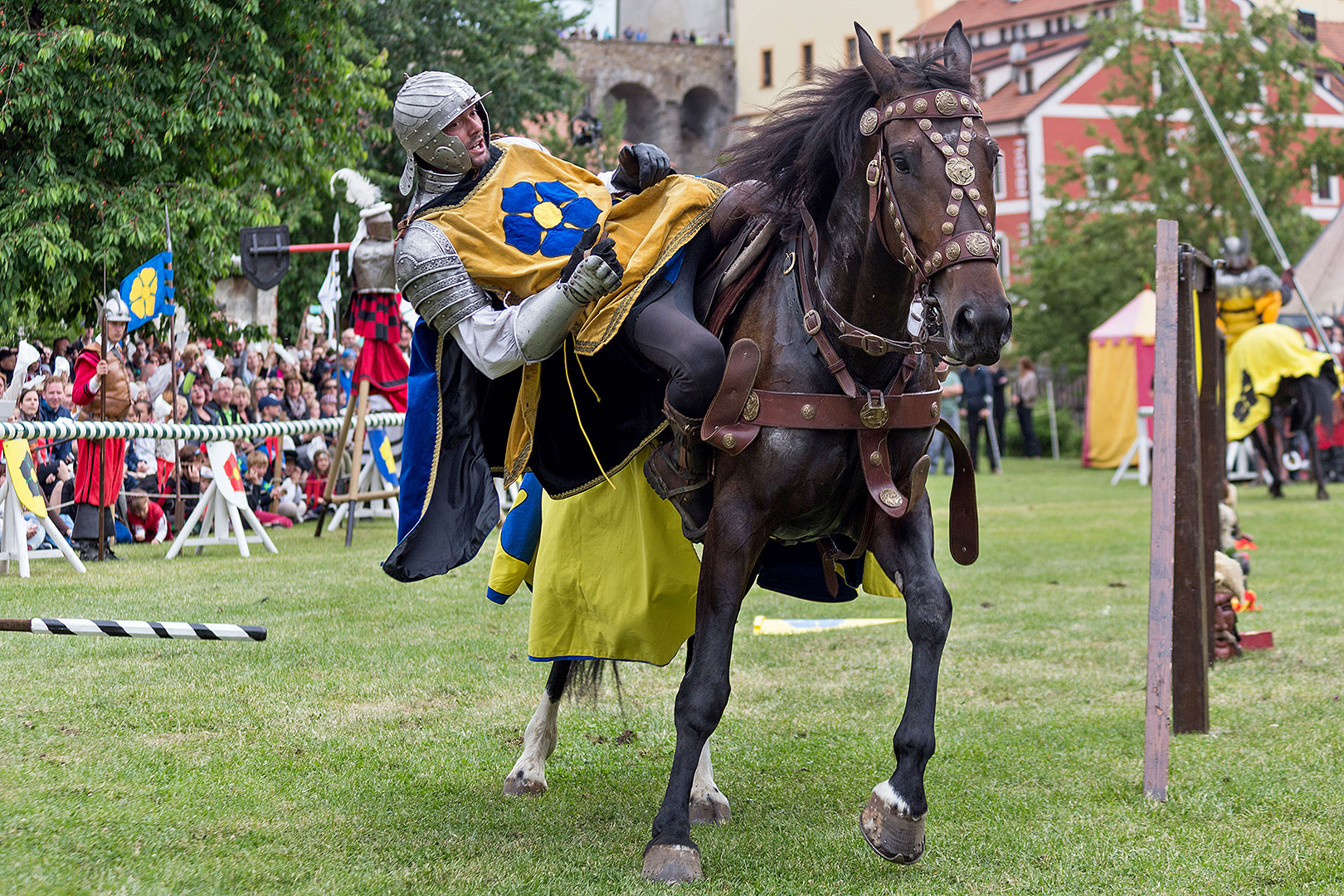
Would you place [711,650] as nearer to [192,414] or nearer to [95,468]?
[95,468]

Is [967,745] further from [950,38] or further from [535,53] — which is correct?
[535,53]

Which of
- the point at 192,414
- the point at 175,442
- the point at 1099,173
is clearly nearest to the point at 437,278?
the point at 175,442

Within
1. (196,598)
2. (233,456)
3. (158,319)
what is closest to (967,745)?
(196,598)

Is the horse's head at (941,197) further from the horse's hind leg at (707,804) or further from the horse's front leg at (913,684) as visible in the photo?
the horse's hind leg at (707,804)

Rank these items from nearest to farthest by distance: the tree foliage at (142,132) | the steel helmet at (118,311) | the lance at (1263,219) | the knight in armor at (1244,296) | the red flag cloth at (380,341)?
the red flag cloth at (380,341) < the steel helmet at (118,311) < the tree foliage at (142,132) < the knight in armor at (1244,296) < the lance at (1263,219)

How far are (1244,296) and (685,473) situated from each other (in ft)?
47.1

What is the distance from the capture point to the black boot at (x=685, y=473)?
416cm

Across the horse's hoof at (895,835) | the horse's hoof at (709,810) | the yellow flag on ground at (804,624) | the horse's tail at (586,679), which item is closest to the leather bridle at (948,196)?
the horse's hoof at (895,835)

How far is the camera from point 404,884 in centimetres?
389

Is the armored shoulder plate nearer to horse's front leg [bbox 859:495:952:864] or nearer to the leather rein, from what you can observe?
the leather rein

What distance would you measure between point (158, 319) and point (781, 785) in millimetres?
10871

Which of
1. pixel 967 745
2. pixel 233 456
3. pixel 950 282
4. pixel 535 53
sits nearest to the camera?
pixel 950 282

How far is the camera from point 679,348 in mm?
4090

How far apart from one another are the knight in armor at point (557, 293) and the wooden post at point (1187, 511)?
2091mm
